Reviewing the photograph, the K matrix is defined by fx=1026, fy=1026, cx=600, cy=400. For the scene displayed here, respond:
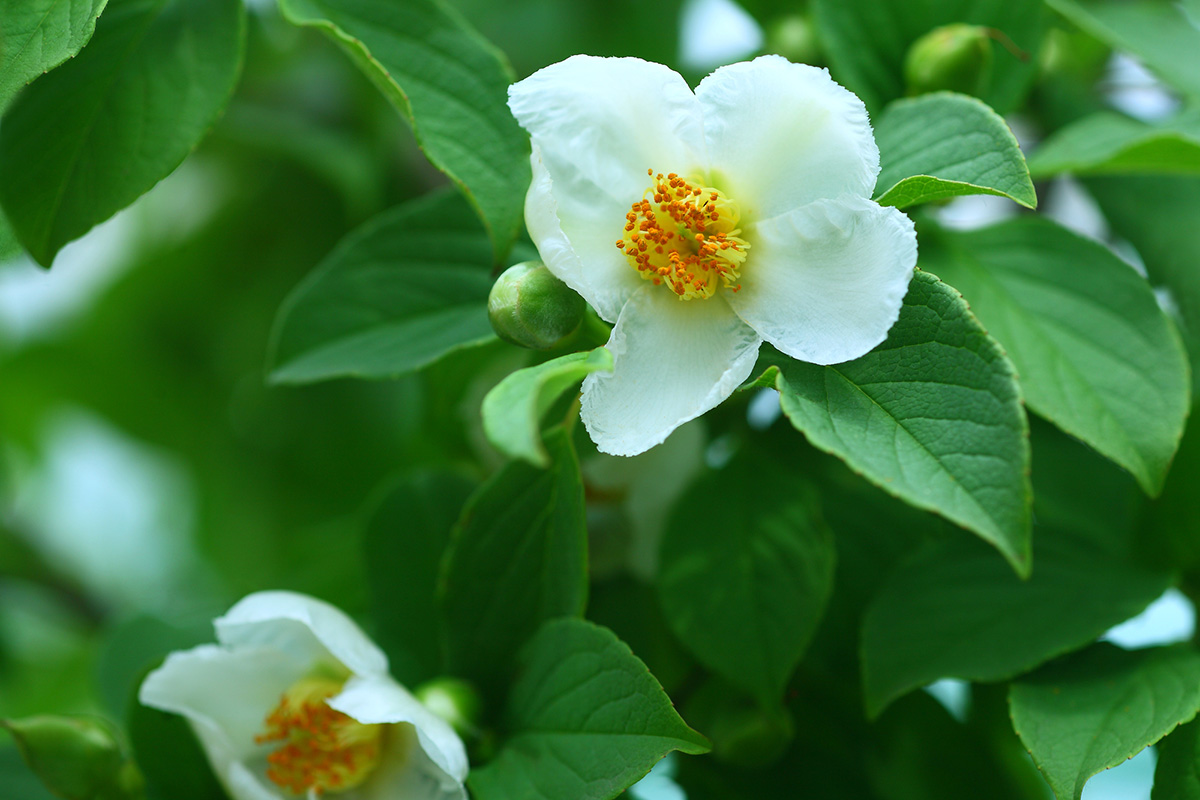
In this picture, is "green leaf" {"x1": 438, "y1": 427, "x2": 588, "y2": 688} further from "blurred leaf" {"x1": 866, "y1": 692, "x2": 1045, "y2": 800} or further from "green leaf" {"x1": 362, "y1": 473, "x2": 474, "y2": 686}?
"blurred leaf" {"x1": 866, "y1": 692, "x2": 1045, "y2": 800}

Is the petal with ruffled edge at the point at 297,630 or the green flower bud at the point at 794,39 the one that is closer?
the petal with ruffled edge at the point at 297,630

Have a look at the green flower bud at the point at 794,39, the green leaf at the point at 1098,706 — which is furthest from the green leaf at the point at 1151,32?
the green leaf at the point at 1098,706

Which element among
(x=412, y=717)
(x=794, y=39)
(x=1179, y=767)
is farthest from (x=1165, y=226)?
(x=412, y=717)

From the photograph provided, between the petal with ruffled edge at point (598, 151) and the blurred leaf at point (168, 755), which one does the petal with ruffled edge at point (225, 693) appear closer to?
the blurred leaf at point (168, 755)

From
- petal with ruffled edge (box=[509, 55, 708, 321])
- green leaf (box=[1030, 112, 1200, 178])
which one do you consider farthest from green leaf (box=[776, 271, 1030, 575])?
green leaf (box=[1030, 112, 1200, 178])

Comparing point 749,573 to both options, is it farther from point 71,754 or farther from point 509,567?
point 71,754

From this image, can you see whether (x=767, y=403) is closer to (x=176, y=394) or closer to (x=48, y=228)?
(x=48, y=228)

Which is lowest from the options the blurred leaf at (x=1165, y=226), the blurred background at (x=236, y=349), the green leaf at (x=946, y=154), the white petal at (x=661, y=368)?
the blurred background at (x=236, y=349)
